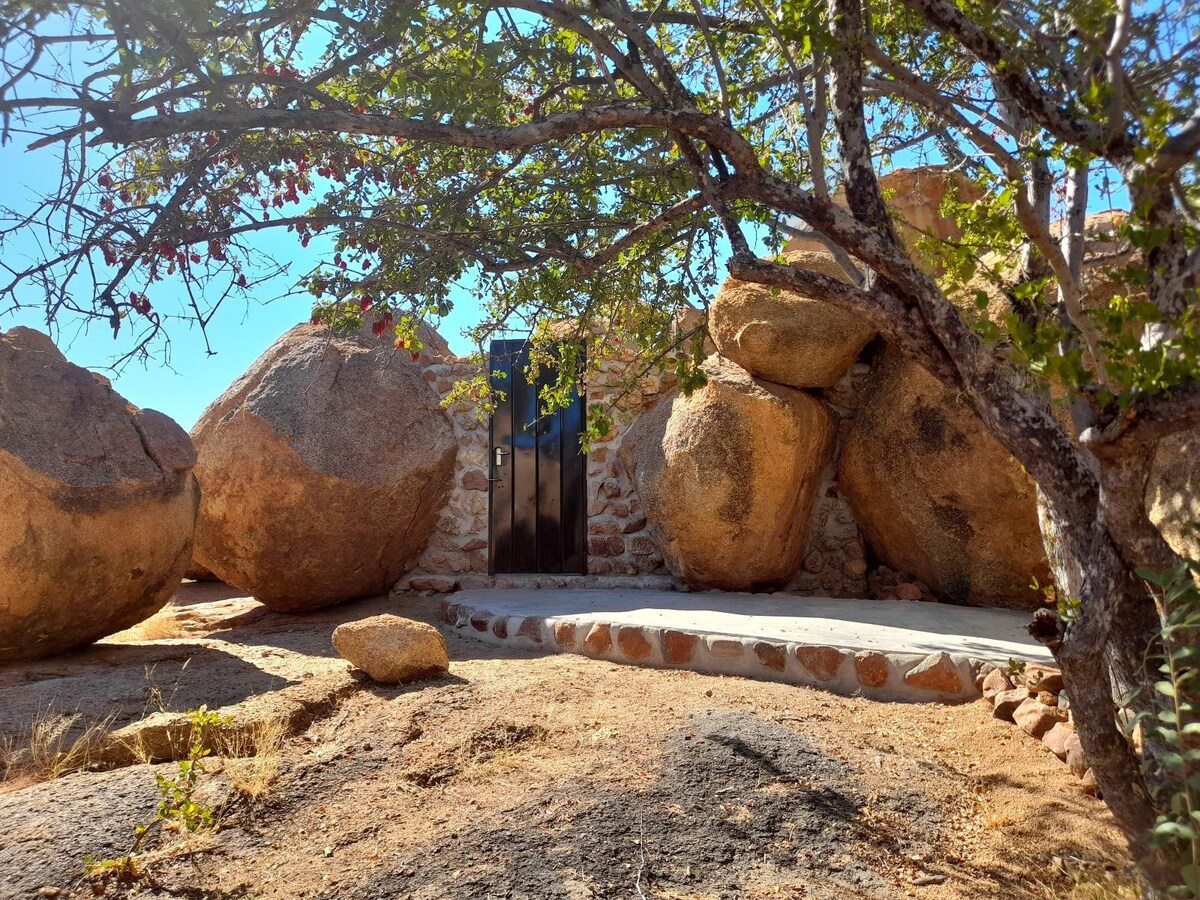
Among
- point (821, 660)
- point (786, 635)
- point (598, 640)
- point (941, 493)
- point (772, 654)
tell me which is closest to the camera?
point (821, 660)

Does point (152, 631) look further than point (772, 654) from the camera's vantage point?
Yes

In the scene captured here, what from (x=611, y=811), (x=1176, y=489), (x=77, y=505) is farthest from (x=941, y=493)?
(x=77, y=505)

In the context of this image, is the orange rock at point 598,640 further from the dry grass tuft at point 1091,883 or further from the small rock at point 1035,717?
the dry grass tuft at point 1091,883

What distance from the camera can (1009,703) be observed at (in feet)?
12.0

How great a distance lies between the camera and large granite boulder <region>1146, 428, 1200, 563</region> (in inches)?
133

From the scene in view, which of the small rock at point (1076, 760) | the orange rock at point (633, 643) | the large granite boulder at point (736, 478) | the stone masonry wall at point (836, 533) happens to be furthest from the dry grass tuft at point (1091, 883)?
the stone masonry wall at point (836, 533)

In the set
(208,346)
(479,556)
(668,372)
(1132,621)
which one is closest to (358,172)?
(208,346)

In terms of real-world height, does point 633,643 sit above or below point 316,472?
below

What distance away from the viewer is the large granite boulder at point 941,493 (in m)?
5.46

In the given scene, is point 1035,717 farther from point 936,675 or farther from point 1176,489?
point 1176,489

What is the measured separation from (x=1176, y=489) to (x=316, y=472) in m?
5.60

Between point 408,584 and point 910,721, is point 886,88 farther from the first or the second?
point 408,584

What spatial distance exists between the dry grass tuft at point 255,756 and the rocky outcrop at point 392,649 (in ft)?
2.42

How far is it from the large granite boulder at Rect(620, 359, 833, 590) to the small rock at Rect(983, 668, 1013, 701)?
7.83ft
